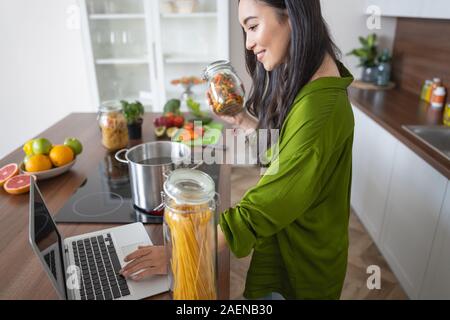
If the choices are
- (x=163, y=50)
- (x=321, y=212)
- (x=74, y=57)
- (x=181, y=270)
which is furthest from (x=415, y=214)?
(x=74, y=57)

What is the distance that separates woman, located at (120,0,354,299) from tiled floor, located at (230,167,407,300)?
87cm

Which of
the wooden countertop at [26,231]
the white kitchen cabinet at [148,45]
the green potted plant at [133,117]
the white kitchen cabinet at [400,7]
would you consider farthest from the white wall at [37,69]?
the white kitchen cabinet at [400,7]

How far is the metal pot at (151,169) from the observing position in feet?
3.09

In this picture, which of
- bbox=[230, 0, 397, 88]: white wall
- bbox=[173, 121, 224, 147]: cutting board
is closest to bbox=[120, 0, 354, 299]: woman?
bbox=[173, 121, 224, 147]: cutting board

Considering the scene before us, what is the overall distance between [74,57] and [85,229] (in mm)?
2550

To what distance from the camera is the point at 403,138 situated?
67.3 inches

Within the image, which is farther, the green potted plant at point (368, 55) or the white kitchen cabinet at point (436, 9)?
the green potted plant at point (368, 55)

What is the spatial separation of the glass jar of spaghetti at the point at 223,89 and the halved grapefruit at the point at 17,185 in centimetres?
63

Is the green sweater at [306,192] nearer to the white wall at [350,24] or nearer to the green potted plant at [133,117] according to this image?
the green potted plant at [133,117]

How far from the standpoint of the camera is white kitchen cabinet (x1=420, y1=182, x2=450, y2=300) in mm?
1436

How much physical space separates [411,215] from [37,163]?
62.8 inches

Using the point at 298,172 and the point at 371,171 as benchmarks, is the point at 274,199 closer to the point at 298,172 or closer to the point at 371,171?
the point at 298,172

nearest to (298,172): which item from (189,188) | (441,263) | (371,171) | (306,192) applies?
(306,192)

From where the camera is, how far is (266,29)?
0.84 m
